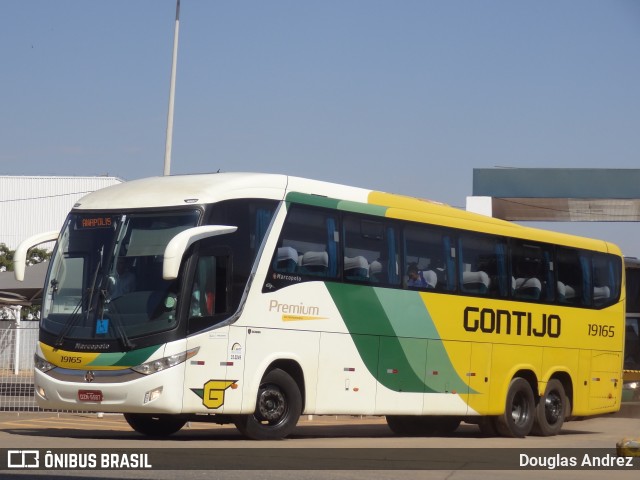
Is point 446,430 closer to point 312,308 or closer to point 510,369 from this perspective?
point 510,369

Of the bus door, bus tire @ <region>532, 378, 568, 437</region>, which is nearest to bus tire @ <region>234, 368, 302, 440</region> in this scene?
the bus door

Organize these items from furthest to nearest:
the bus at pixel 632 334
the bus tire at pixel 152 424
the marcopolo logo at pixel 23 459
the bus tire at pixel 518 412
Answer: the bus at pixel 632 334, the bus tire at pixel 518 412, the bus tire at pixel 152 424, the marcopolo logo at pixel 23 459

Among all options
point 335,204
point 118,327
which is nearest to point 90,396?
point 118,327

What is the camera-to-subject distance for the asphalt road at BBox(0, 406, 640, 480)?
10977mm

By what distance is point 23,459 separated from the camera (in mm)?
11703

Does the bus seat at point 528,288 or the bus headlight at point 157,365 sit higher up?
the bus seat at point 528,288

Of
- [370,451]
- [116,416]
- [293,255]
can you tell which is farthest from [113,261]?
[116,416]

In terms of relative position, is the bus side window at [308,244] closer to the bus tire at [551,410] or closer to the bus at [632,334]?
the bus tire at [551,410]

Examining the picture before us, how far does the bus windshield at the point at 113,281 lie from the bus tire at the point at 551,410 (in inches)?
328

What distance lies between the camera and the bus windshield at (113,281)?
1478 cm

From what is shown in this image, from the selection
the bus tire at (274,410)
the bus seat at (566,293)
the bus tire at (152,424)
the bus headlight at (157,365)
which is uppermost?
the bus seat at (566,293)

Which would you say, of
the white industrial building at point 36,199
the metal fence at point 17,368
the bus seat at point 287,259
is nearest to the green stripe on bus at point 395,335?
the bus seat at point 287,259

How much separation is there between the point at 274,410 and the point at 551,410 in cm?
697

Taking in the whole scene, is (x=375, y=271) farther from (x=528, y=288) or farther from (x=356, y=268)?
(x=528, y=288)
